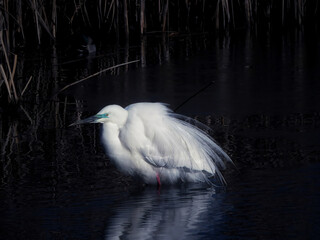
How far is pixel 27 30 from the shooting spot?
1384 centimetres

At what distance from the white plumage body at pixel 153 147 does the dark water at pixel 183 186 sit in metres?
0.12

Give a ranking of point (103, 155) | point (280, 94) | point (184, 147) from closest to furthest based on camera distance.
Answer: point (184, 147), point (103, 155), point (280, 94)

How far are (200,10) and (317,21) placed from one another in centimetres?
253

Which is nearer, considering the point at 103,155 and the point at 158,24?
the point at 103,155

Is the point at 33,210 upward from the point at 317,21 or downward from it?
downward

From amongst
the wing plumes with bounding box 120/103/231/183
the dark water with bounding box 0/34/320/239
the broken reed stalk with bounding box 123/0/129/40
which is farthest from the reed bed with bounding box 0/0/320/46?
the wing plumes with bounding box 120/103/231/183

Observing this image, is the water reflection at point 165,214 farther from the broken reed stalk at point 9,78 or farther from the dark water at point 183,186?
the broken reed stalk at point 9,78

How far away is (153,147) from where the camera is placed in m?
4.98

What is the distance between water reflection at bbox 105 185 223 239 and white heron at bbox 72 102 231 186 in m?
0.14

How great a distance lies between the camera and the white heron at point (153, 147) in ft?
16.2

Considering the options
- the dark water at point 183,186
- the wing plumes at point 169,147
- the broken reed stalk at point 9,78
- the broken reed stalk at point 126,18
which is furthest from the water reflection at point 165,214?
the broken reed stalk at point 126,18

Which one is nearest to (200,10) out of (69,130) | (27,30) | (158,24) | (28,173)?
(158,24)

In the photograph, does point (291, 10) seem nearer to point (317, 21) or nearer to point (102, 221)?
point (317, 21)

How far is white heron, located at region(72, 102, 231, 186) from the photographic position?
16.2 feet
